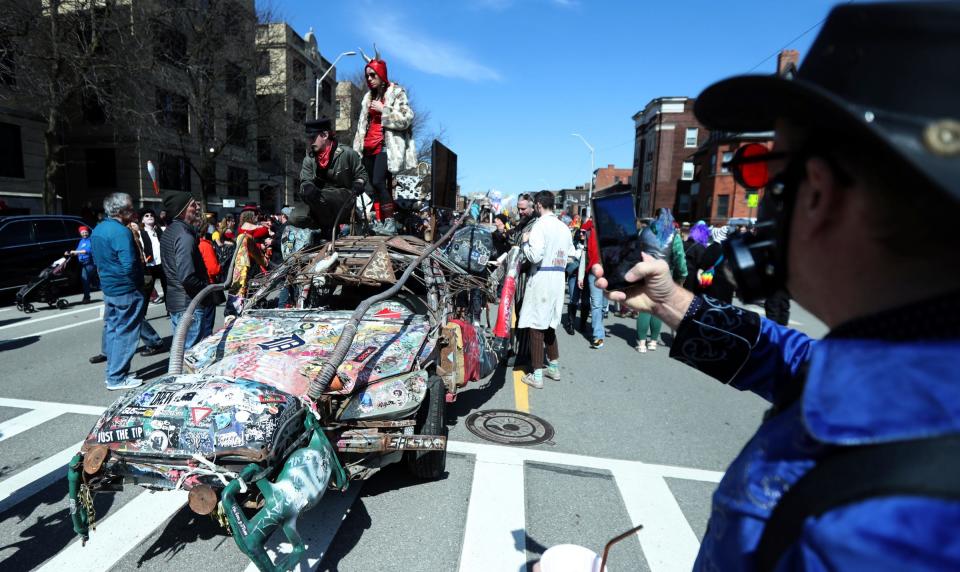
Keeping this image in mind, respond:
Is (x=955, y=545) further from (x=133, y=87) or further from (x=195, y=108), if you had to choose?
(x=195, y=108)

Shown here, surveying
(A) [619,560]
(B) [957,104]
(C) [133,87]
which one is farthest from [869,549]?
(C) [133,87]

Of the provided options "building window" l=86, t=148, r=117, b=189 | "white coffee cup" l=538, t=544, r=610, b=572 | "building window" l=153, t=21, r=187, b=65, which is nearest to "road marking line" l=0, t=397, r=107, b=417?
"white coffee cup" l=538, t=544, r=610, b=572

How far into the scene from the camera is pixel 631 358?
24.5ft

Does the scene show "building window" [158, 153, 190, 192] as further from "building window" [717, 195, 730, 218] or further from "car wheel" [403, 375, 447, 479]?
"building window" [717, 195, 730, 218]

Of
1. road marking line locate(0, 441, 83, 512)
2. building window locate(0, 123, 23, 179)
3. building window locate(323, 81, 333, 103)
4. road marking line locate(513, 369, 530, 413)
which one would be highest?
building window locate(323, 81, 333, 103)

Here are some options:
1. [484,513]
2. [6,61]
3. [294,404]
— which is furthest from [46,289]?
[6,61]

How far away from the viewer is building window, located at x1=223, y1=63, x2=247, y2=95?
77.5 feet

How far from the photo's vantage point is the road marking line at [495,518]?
9.23 feet

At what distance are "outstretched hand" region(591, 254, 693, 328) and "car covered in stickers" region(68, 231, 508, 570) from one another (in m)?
1.66

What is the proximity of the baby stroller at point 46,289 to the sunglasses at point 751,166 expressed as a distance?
40.4ft

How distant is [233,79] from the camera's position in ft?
81.3

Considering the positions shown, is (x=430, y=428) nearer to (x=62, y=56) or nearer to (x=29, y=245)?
(x=29, y=245)

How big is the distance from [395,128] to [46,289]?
337 inches

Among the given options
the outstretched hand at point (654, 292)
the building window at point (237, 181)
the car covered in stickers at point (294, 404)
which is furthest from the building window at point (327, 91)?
the outstretched hand at point (654, 292)
